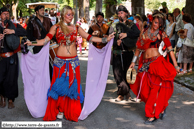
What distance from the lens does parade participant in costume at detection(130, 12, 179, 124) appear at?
5.02 m

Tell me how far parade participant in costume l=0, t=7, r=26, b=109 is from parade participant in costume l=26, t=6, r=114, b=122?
82 cm

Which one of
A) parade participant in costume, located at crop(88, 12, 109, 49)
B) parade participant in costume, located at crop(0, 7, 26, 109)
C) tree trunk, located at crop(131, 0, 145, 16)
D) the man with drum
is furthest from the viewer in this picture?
tree trunk, located at crop(131, 0, 145, 16)

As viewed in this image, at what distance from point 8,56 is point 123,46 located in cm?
270

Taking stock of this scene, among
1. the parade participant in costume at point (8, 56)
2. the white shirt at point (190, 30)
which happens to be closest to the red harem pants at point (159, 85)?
the parade participant in costume at point (8, 56)

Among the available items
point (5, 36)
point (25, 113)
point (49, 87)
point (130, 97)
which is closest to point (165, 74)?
point (130, 97)

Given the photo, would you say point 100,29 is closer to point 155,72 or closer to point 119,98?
point 119,98

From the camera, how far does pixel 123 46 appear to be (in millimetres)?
6332

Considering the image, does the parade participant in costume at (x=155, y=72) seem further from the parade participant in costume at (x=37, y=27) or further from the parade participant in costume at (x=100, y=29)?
the parade participant in costume at (x=37, y=27)

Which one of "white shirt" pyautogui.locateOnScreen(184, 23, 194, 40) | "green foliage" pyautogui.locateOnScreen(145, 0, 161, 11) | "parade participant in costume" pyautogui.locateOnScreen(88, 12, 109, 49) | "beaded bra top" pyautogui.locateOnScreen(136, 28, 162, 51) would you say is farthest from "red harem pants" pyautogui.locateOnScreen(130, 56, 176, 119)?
"green foliage" pyautogui.locateOnScreen(145, 0, 161, 11)

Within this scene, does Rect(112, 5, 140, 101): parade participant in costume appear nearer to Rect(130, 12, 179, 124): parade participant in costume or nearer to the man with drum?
Rect(130, 12, 179, 124): parade participant in costume

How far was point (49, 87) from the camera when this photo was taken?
530 cm

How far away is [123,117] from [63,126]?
1303mm

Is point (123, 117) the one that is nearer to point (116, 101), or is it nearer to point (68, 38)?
point (116, 101)

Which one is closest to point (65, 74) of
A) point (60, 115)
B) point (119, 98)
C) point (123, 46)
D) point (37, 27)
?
point (60, 115)
